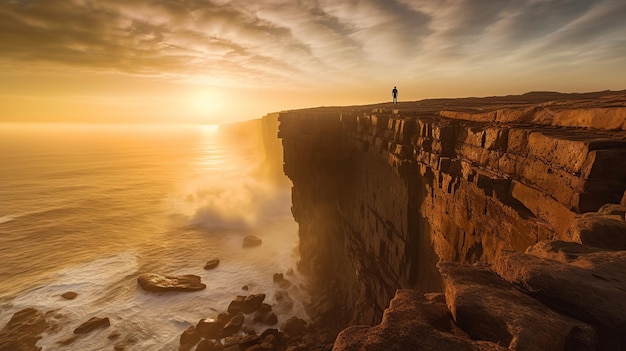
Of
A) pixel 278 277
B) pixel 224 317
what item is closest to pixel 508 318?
pixel 224 317

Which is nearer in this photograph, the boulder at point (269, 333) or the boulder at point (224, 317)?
the boulder at point (269, 333)

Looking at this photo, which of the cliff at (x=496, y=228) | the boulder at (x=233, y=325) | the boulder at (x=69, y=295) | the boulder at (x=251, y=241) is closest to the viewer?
the cliff at (x=496, y=228)

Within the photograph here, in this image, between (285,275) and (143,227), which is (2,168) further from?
(285,275)

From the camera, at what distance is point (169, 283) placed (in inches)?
988

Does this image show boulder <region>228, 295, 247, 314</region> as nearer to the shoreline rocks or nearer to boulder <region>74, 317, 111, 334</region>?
boulder <region>74, 317, 111, 334</region>

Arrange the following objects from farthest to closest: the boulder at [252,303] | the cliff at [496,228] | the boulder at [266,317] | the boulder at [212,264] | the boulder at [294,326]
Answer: the boulder at [212,264] < the boulder at [252,303] < the boulder at [266,317] < the boulder at [294,326] < the cliff at [496,228]

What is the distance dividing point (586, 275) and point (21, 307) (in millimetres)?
33401

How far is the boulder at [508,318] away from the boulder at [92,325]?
2499cm

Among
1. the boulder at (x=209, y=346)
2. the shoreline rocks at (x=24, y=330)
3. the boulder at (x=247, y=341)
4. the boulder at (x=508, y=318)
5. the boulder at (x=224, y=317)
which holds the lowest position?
the shoreline rocks at (x=24, y=330)

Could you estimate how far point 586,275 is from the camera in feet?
8.07

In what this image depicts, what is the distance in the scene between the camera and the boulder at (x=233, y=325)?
18.5 m

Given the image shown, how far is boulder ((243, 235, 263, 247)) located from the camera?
33.5m

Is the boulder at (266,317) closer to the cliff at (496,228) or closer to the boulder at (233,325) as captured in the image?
the boulder at (233,325)

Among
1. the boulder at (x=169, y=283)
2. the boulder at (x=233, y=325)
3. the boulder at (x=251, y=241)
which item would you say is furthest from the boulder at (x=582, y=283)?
the boulder at (x=251, y=241)
